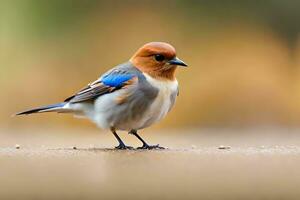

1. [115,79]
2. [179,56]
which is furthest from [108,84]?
[179,56]

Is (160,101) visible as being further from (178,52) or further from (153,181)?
(178,52)

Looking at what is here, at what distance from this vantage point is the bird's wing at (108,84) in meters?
4.60

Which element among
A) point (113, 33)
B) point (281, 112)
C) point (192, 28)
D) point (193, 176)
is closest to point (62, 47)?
point (113, 33)

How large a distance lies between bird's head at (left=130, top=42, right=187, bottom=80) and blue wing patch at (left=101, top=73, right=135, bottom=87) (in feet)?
0.35

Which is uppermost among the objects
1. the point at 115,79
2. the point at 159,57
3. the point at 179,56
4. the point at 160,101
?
A: the point at 159,57

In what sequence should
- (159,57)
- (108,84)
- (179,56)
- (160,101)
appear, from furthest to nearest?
(179,56) → (108,84) → (159,57) → (160,101)

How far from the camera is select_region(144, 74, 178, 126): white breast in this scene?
14.5 ft

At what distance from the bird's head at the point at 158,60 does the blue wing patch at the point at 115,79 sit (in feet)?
0.35

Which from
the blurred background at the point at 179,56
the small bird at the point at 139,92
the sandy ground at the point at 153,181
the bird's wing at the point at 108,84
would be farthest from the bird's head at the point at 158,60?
the sandy ground at the point at 153,181

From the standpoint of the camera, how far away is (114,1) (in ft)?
44.8

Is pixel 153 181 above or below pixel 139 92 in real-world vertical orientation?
above

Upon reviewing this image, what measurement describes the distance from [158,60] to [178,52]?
286 inches

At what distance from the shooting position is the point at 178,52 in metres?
11.8

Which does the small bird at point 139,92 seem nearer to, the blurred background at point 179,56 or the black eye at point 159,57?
the black eye at point 159,57
